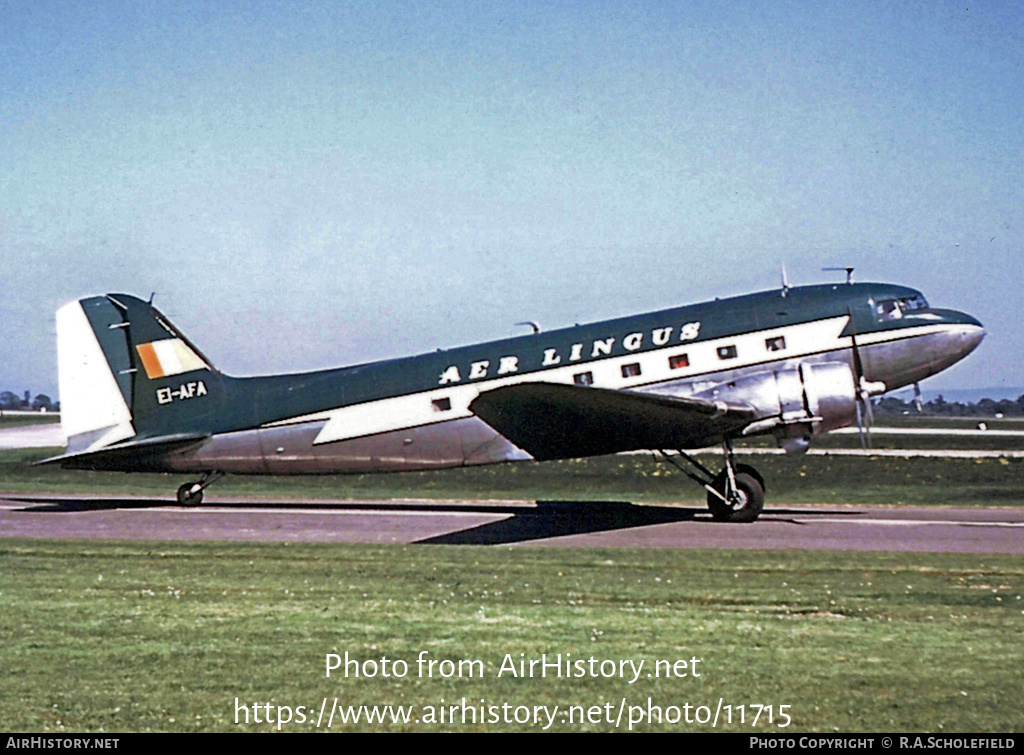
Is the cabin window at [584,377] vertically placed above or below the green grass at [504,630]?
above

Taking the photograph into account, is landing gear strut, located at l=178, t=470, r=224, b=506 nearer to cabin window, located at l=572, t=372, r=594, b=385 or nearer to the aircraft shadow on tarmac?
the aircraft shadow on tarmac

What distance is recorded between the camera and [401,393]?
22906mm

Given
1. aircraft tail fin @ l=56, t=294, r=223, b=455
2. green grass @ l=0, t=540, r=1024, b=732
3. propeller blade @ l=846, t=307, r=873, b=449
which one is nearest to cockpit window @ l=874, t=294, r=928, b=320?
propeller blade @ l=846, t=307, r=873, b=449

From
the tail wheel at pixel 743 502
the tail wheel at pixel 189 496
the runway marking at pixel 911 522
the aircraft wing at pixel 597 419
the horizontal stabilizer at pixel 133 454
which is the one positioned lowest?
the runway marking at pixel 911 522

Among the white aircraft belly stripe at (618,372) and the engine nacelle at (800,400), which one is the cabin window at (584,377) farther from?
the engine nacelle at (800,400)

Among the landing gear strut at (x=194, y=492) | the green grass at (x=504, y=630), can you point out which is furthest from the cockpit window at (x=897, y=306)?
the landing gear strut at (x=194, y=492)

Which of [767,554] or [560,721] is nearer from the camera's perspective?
[560,721]

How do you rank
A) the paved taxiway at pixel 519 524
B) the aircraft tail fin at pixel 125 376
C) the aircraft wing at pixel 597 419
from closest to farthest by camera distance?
the aircraft wing at pixel 597 419
the paved taxiway at pixel 519 524
the aircraft tail fin at pixel 125 376

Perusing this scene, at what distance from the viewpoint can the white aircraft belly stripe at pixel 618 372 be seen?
2138 cm

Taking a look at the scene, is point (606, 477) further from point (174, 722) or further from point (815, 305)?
point (174, 722)

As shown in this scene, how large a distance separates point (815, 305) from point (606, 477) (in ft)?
39.9

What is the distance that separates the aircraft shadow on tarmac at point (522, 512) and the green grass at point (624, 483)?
6.09 ft

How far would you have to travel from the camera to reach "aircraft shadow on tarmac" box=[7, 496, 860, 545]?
19.9 meters

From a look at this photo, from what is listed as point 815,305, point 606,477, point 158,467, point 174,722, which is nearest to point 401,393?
point 158,467
